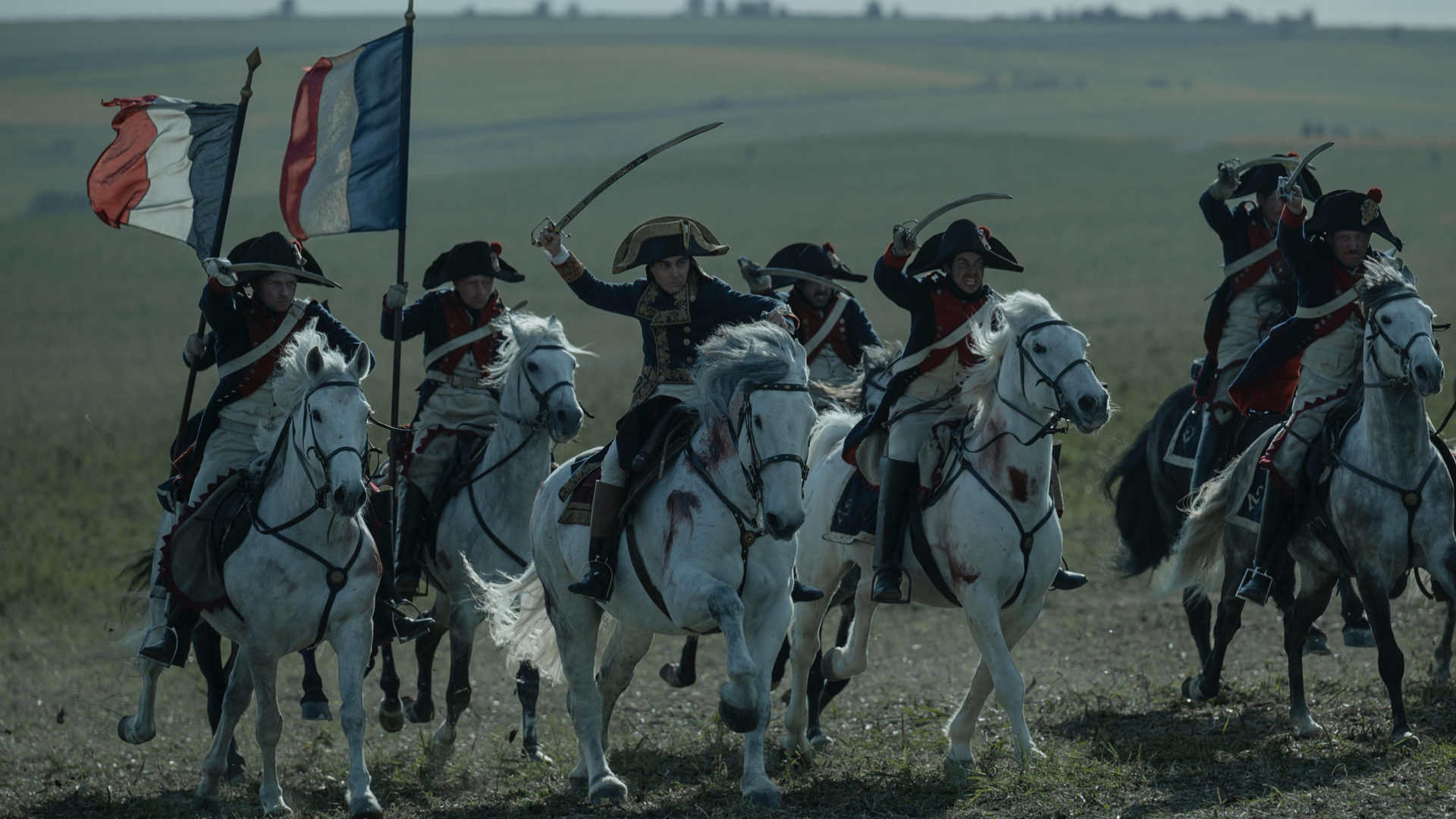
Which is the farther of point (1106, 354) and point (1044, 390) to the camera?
point (1106, 354)

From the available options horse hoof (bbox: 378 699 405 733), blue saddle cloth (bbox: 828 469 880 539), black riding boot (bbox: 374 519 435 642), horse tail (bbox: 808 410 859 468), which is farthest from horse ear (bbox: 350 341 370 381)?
horse tail (bbox: 808 410 859 468)

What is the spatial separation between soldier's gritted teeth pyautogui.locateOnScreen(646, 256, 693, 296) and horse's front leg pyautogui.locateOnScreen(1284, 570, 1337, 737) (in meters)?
4.28

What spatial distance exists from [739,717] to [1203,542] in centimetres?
445

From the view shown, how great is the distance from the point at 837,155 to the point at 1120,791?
243 ft

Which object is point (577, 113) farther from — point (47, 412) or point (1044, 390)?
point (1044, 390)

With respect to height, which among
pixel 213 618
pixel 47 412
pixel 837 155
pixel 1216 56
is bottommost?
pixel 47 412

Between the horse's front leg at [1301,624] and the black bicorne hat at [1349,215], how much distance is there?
2.09 metres

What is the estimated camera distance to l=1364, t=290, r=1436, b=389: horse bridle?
318 inches

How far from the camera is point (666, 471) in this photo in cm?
811

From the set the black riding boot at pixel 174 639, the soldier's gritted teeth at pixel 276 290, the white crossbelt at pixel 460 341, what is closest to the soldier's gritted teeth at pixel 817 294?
the white crossbelt at pixel 460 341

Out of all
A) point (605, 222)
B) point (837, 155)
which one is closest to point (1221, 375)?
point (605, 222)

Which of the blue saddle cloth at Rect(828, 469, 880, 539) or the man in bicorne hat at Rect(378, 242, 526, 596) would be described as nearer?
the blue saddle cloth at Rect(828, 469, 880, 539)

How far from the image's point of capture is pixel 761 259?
54312 millimetres

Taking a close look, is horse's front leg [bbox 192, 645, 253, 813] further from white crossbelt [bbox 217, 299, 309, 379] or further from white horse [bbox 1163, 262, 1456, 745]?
white horse [bbox 1163, 262, 1456, 745]
